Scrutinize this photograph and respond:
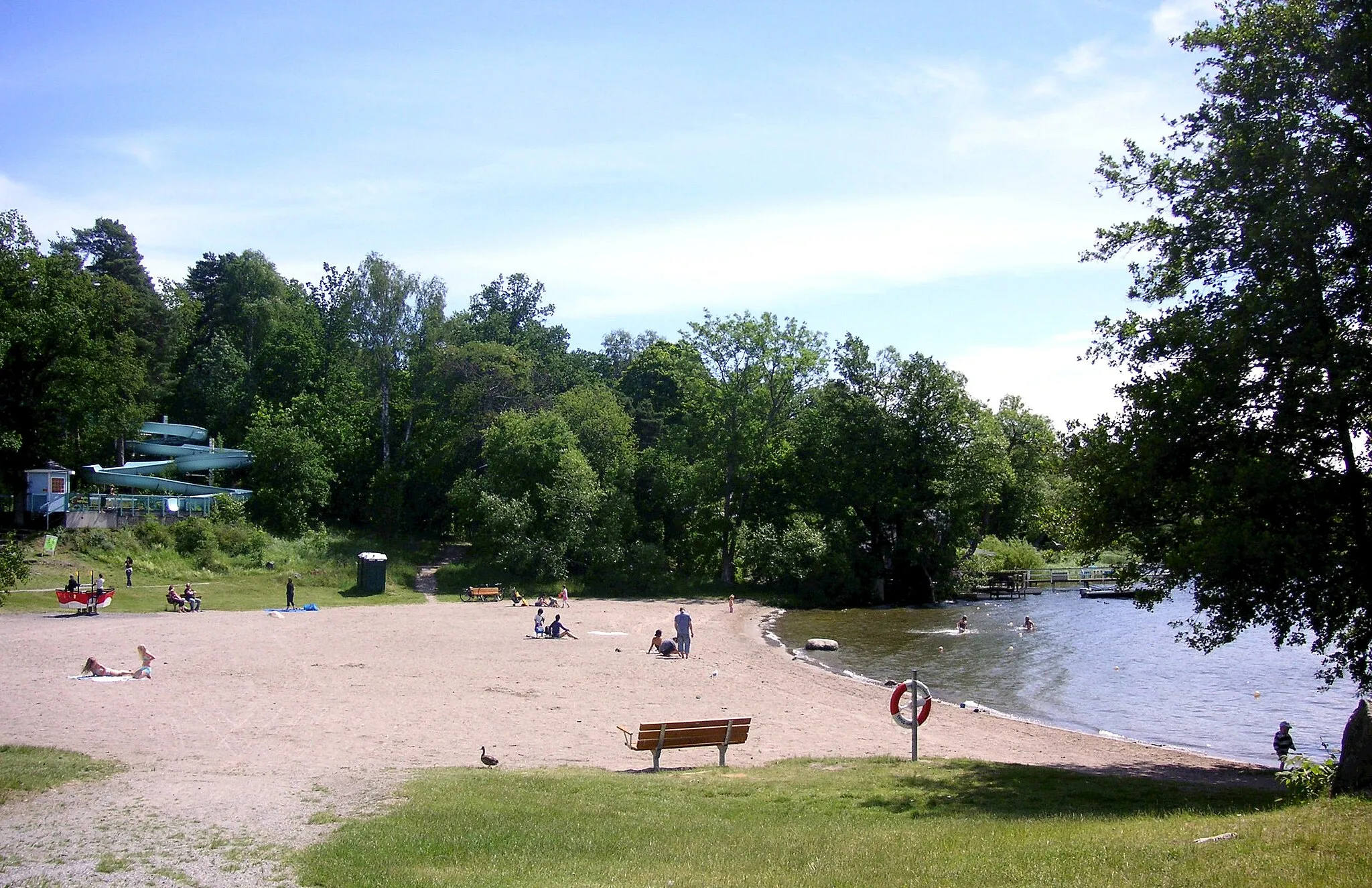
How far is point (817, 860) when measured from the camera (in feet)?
30.2

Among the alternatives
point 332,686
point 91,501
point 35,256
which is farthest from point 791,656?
point 35,256

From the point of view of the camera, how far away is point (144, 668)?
78.8 feet

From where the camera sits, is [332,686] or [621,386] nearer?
[332,686]

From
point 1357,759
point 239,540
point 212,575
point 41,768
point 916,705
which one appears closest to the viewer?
point 1357,759

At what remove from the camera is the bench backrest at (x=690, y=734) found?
16.2 meters

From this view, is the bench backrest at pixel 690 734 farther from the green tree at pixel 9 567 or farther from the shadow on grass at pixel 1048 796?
the green tree at pixel 9 567

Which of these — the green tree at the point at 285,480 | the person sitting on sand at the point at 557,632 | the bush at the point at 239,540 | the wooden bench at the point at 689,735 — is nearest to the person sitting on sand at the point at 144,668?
the wooden bench at the point at 689,735

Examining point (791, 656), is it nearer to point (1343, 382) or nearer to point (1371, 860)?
point (1343, 382)

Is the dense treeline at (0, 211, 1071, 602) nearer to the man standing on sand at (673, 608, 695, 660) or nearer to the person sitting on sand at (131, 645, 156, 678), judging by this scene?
the man standing on sand at (673, 608, 695, 660)

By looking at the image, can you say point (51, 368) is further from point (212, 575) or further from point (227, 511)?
point (212, 575)

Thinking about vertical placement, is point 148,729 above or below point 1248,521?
below

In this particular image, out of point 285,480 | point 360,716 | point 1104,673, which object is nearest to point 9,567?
point 360,716

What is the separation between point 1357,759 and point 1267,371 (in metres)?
6.89

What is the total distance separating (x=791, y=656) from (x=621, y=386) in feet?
205
